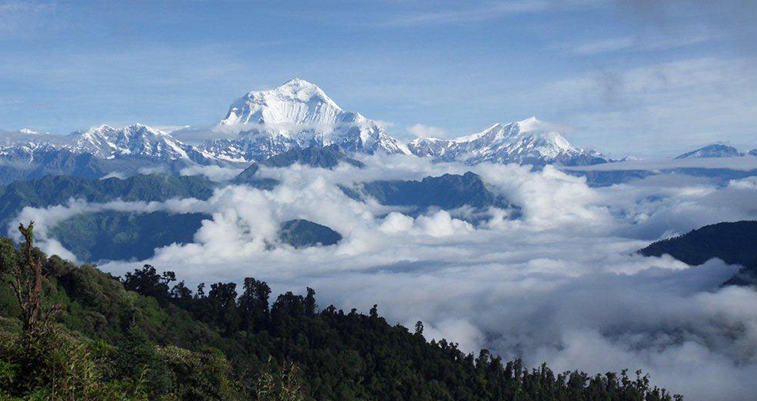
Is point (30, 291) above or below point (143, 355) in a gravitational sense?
above

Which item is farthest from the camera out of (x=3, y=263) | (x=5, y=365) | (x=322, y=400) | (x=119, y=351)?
(x=322, y=400)

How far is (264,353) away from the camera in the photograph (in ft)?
604

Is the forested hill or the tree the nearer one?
the tree

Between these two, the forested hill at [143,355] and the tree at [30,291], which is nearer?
the tree at [30,291]

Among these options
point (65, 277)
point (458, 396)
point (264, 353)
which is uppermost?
point (65, 277)

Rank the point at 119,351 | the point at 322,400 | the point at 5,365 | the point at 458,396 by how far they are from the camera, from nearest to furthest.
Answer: the point at 5,365, the point at 119,351, the point at 322,400, the point at 458,396

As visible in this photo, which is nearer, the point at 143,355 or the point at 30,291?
the point at 30,291

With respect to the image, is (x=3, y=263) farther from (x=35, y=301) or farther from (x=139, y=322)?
(x=35, y=301)

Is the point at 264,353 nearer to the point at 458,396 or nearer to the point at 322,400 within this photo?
the point at 322,400

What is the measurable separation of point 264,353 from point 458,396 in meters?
53.3

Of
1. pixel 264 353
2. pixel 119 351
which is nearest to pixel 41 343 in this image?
pixel 119 351

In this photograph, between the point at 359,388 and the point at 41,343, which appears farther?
the point at 359,388

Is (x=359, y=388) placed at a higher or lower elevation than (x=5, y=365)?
lower

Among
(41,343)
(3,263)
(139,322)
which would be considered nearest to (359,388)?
(139,322)
